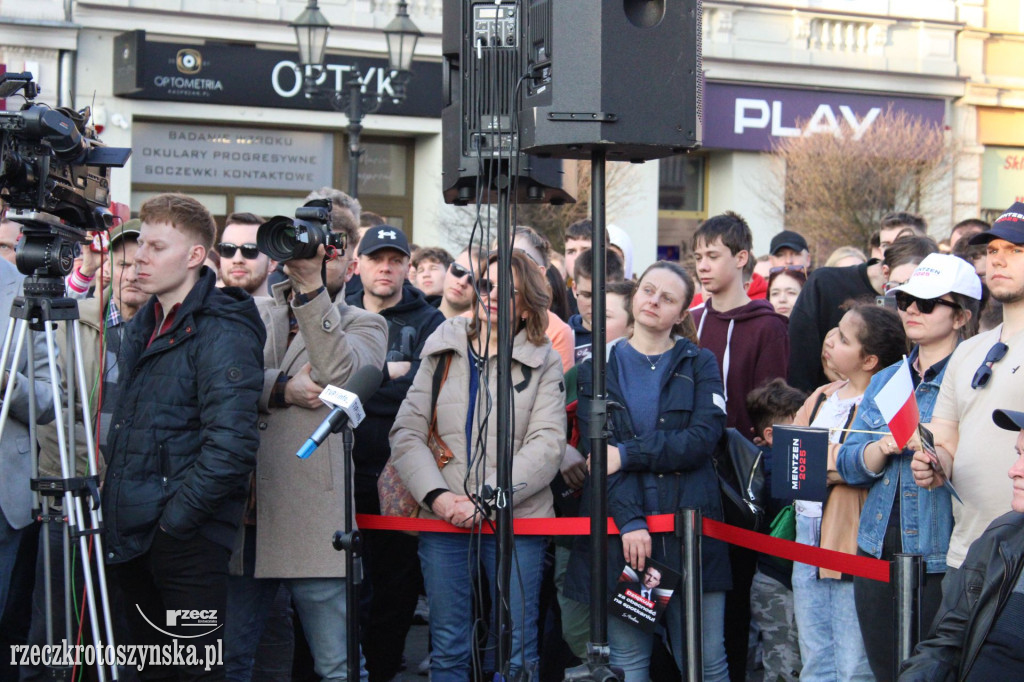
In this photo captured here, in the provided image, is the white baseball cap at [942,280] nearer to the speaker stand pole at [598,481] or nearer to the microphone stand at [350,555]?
the speaker stand pole at [598,481]

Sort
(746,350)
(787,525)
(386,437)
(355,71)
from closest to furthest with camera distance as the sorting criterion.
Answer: (787,525), (386,437), (746,350), (355,71)

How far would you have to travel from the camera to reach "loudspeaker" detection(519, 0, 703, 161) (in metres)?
3.84

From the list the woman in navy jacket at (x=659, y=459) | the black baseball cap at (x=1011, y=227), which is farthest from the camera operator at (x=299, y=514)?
the black baseball cap at (x=1011, y=227)

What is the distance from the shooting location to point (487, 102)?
4453mm

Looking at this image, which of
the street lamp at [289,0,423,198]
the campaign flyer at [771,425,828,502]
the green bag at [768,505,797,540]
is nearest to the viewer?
the campaign flyer at [771,425,828,502]

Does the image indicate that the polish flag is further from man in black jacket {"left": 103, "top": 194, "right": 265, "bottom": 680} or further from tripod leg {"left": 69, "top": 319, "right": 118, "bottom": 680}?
tripod leg {"left": 69, "top": 319, "right": 118, "bottom": 680}

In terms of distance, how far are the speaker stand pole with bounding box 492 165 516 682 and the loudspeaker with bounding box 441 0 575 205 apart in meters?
0.17

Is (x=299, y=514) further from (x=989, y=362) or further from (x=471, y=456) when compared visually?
(x=989, y=362)

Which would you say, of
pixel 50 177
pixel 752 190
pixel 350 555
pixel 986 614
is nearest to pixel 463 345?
pixel 350 555

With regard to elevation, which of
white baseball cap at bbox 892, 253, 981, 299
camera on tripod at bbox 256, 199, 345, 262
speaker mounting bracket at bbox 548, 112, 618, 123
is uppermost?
speaker mounting bracket at bbox 548, 112, 618, 123

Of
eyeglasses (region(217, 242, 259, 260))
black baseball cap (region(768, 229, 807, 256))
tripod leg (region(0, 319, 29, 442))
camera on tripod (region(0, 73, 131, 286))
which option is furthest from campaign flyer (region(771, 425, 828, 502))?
black baseball cap (region(768, 229, 807, 256))

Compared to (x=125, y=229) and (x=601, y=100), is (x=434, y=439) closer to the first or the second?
(x=601, y=100)

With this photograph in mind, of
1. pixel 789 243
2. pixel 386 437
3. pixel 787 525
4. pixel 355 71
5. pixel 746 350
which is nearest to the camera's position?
pixel 787 525

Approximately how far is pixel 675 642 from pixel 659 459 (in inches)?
30.4
